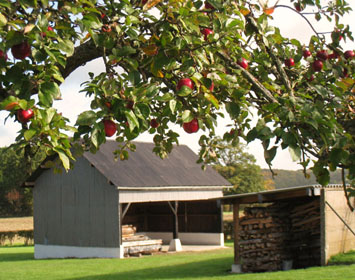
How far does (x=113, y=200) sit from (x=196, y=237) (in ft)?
22.0

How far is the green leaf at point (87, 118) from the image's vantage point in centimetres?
318

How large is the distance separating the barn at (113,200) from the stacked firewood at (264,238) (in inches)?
247

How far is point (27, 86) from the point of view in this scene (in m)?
3.46

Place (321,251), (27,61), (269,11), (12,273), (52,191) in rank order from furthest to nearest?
1. (52,191)
2. (12,273)
3. (321,251)
4. (269,11)
5. (27,61)

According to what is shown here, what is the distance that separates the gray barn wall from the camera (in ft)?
76.0

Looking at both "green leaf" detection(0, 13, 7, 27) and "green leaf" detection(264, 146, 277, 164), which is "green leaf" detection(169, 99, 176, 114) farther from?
"green leaf" detection(0, 13, 7, 27)

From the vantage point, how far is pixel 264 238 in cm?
1638

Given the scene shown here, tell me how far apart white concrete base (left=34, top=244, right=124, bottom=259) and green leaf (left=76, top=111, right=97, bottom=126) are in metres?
20.0

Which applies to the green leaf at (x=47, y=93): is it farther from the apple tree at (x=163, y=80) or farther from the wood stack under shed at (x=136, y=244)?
the wood stack under shed at (x=136, y=244)

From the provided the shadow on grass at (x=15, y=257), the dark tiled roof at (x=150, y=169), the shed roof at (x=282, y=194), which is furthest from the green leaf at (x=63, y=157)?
the shadow on grass at (x=15, y=257)

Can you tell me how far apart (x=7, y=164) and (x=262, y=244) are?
64.2 meters

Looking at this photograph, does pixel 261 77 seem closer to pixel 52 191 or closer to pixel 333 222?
pixel 333 222

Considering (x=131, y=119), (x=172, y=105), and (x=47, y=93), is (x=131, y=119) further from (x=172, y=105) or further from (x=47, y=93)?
(x=47, y=93)

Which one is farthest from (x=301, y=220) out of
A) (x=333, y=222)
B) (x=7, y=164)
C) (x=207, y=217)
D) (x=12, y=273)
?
(x=7, y=164)
